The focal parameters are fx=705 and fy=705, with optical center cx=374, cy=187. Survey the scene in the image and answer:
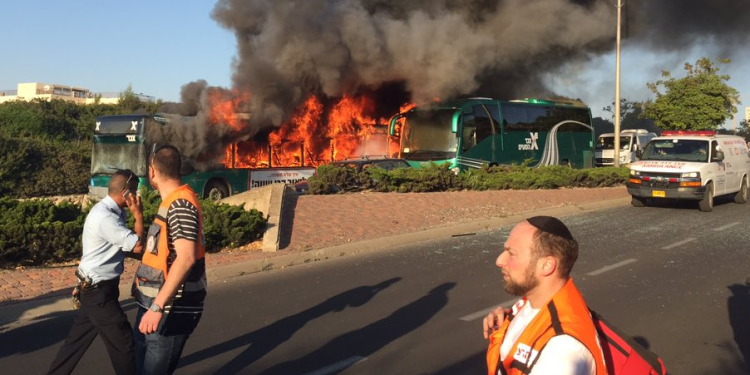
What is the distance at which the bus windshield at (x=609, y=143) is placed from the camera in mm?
33844

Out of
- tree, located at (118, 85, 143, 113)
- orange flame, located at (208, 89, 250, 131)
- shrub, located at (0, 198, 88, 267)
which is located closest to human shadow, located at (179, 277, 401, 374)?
shrub, located at (0, 198, 88, 267)

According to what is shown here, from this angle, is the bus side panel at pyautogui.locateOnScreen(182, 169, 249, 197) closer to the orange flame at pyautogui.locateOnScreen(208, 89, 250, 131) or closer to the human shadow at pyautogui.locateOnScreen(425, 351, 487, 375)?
the orange flame at pyautogui.locateOnScreen(208, 89, 250, 131)

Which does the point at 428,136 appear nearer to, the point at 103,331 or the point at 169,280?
the point at 103,331

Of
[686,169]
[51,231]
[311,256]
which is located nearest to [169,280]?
[51,231]

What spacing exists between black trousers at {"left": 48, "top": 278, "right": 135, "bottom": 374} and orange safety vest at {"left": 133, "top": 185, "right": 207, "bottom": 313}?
64 centimetres

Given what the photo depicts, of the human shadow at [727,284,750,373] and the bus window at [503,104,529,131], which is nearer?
the human shadow at [727,284,750,373]

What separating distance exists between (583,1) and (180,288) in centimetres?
2802

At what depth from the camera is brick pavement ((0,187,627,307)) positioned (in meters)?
8.27

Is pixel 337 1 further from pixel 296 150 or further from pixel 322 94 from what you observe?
pixel 296 150

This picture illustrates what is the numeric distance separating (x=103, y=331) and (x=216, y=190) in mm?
16055

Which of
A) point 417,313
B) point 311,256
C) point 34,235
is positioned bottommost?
point 417,313

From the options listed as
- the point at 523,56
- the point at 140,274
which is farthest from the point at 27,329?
the point at 523,56

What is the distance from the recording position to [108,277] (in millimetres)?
4395

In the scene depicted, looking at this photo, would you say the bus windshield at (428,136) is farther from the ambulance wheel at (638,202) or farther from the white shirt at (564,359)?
the white shirt at (564,359)
